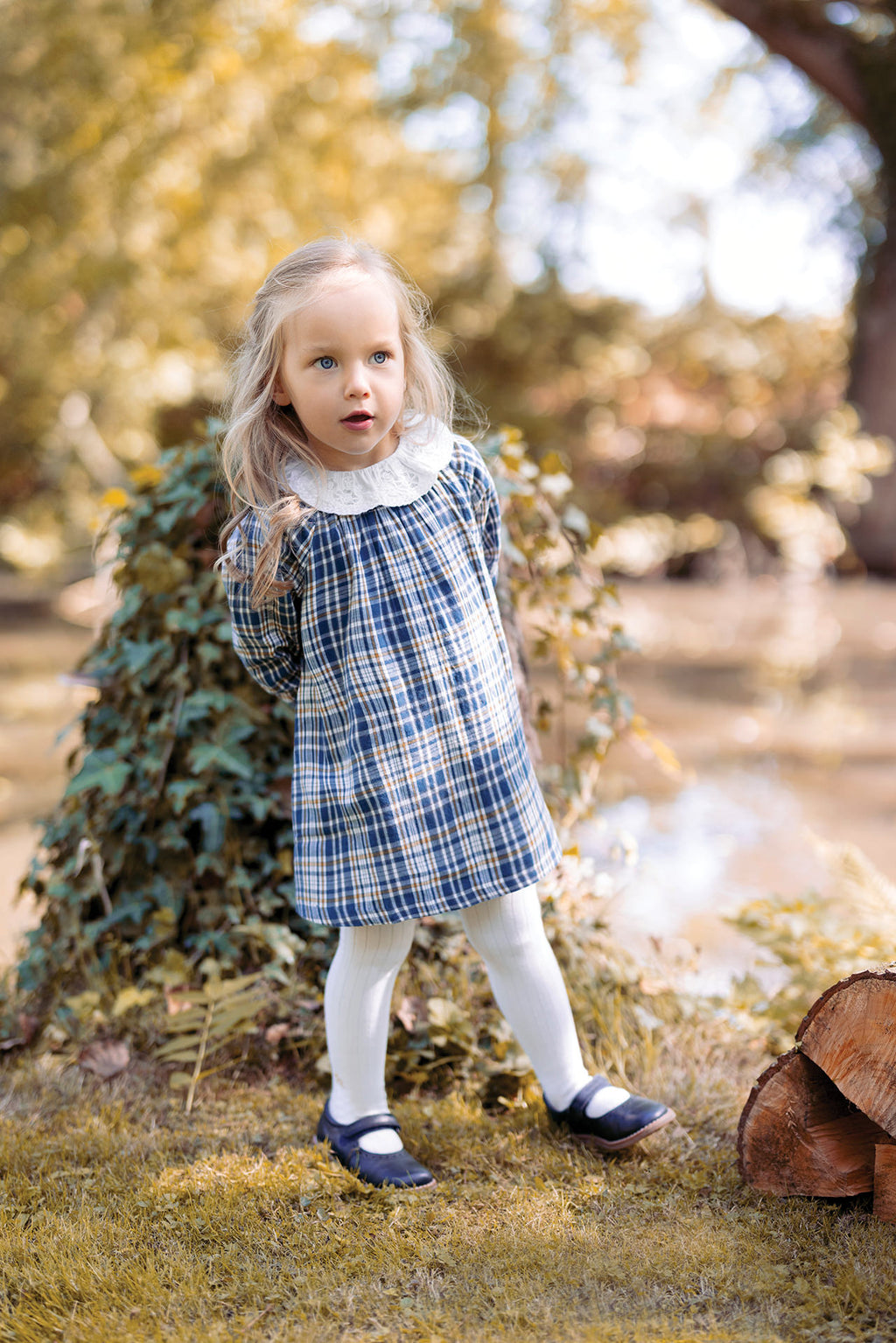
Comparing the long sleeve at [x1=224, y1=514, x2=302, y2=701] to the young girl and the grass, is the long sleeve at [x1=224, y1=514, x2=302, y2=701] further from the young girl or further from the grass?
the grass

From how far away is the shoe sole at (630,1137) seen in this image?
82.3 inches

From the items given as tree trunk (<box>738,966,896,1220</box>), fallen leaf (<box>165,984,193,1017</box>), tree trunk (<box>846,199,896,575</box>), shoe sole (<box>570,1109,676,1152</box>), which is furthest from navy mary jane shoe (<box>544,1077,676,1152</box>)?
tree trunk (<box>846,199,896,575</box>)

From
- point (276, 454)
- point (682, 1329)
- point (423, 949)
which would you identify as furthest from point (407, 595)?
point (682, 1329)

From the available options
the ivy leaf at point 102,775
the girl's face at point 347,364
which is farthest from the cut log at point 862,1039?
the ivy leaf at point 102,775

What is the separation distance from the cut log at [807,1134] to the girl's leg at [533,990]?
0.30 meters

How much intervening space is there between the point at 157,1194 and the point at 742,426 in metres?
15.2

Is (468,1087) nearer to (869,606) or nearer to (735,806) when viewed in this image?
(735,806)

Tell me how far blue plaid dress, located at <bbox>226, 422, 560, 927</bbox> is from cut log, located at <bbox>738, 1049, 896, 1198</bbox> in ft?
1.78

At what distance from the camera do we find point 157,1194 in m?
2.01

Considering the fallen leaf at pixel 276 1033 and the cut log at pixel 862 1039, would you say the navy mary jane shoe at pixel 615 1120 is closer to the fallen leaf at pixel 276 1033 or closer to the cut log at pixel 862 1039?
the cut log at pixel 862 1039

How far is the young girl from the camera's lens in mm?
1974

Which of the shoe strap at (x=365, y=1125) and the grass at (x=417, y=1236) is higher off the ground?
the shoe strap at (x=365, y=1125)

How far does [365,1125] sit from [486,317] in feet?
49.4

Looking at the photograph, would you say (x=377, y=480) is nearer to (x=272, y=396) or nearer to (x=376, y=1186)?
(x=272, y=396)
